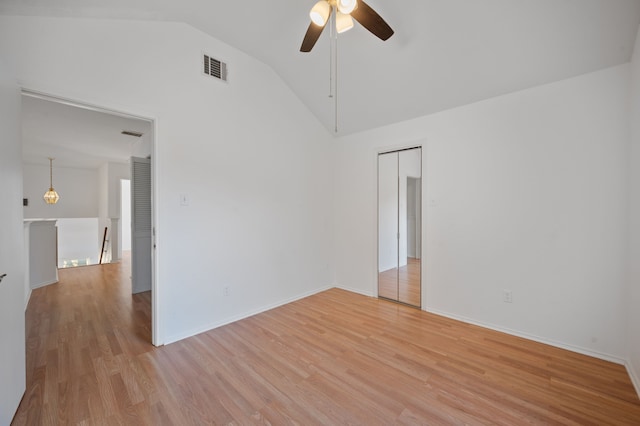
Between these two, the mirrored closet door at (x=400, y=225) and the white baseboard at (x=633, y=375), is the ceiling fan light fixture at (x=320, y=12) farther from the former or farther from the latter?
the white baseboard at (x=633, y=375)

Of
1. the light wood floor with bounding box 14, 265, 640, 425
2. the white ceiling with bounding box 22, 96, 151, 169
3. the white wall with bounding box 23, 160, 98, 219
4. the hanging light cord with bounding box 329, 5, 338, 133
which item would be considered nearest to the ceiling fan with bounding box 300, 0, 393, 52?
the hanging light cord with bounding box 329, 5, 338, 133

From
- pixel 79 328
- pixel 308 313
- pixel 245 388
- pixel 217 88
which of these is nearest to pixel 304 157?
pixel 217 88

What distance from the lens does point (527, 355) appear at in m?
2.31

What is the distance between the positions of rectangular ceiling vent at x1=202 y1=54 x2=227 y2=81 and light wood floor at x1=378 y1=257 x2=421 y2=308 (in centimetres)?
339

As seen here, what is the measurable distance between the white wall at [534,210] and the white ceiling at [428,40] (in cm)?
26

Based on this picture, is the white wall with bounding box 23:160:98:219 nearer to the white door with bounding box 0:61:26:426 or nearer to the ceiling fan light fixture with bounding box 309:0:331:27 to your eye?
the white door with bounding box 0:61:26:426

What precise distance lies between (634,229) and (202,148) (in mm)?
3956

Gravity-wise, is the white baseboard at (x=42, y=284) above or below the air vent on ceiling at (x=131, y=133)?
below

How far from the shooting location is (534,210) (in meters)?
2.58

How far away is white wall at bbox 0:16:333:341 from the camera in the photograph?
6.75 feet

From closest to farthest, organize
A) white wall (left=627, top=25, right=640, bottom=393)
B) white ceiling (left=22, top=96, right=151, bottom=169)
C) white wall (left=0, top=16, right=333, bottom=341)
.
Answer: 1. white wall (left=627, top=25, right=640, bottom=393)
2. white wall (left=0, top=16, right=333, bottom=341)
3. white ceiling (left=22, top=96, right=151, bottom=169)

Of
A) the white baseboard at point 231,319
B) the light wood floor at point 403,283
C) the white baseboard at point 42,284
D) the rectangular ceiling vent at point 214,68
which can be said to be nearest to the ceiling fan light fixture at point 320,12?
the rectangular ceiling vent at point 214,68

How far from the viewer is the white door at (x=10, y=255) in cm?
146

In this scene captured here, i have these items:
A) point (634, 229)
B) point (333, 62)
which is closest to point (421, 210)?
point (634, 229)
